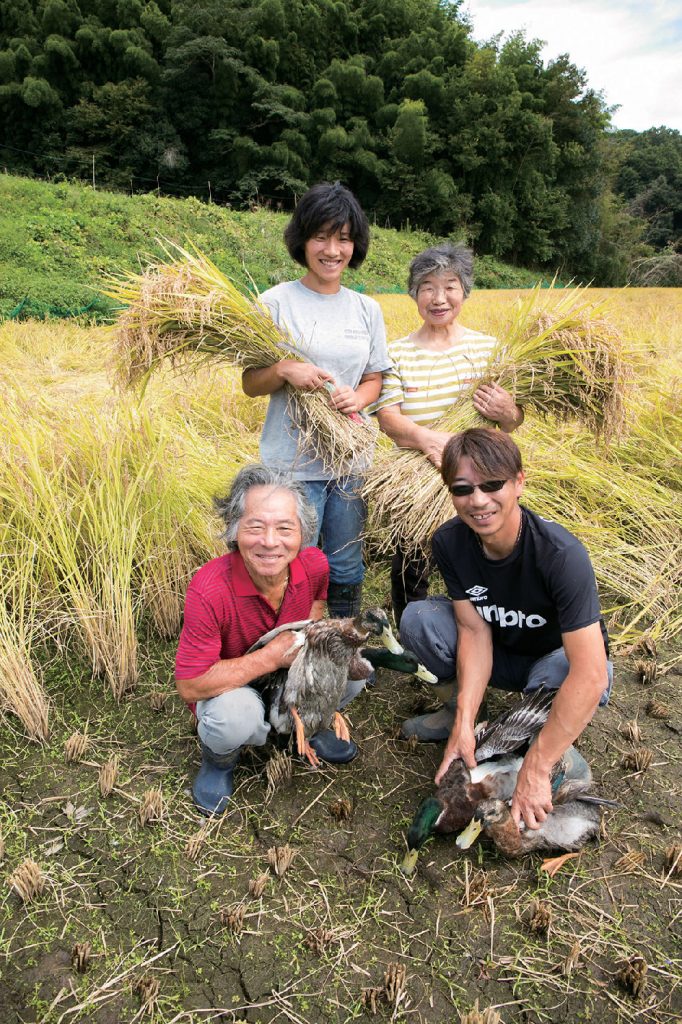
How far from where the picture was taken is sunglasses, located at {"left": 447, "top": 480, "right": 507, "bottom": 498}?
4.73 feet

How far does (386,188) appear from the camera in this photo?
25531 millimetres

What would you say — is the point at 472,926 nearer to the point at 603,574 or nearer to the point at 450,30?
the point at 603,574

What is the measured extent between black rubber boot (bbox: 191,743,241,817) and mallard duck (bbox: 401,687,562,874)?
53 centimetres

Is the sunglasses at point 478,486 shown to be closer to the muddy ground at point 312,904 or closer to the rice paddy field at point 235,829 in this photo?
the rice paddy field at point 235,829

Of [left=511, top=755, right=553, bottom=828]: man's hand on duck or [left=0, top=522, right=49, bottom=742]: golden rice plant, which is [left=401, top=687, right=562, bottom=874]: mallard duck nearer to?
[left=511, top=755, right=553, bottom=828]: man's hand on duck

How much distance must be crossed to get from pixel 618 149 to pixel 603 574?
3581 cm

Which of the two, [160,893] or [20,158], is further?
[20,158]

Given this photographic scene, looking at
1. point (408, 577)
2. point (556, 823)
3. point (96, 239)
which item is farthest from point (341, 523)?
point (96, 239)

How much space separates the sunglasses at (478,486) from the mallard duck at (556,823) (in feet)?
2.55

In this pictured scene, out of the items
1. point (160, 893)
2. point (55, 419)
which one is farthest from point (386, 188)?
point (160, 893)

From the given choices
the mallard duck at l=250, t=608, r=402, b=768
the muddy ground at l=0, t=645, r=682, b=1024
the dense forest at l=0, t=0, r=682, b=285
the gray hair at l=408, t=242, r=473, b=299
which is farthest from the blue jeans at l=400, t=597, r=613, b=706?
the dense forest at l=0, t=0, r=682, b=285

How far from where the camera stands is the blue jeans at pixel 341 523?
2129 millimetres

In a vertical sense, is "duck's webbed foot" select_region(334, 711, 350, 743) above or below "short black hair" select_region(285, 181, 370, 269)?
below

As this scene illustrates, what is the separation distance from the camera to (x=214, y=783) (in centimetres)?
171
